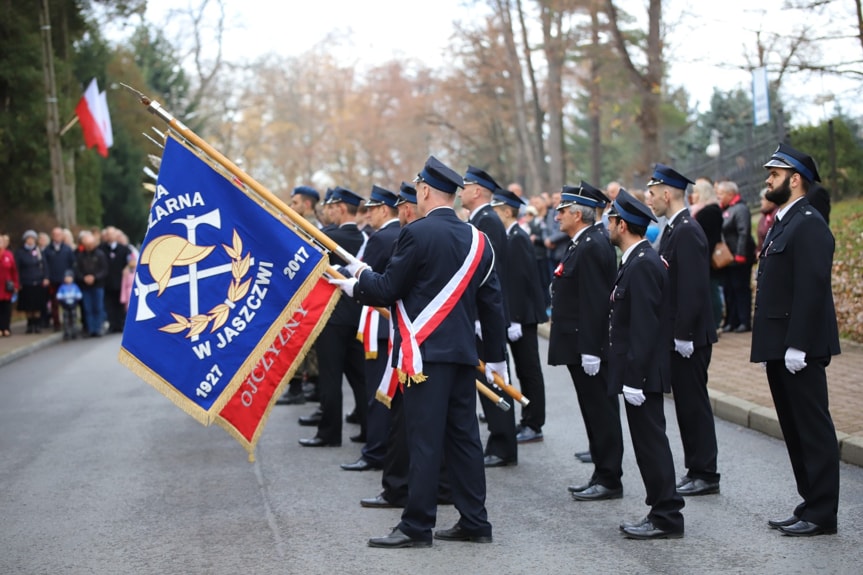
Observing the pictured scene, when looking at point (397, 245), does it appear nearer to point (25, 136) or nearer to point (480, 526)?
point (480, 526)

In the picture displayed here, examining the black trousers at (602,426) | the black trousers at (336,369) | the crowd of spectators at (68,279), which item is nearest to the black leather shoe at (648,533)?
the black trousers at (602,426)

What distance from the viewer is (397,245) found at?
6547mm

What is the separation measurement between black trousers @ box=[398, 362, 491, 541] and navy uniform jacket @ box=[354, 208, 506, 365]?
13 cm

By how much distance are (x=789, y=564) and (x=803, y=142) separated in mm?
17698

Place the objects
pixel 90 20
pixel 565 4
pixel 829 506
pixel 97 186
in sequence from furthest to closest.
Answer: pixel 97 186, pixel 90 20, pixel 565 4, pixel 829 506

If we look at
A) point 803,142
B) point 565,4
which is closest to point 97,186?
point 565,4

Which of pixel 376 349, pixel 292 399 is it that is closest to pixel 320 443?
pixel 376 349

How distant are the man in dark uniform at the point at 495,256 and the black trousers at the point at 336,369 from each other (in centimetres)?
123

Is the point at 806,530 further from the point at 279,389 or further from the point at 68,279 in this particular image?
the point at 68,279

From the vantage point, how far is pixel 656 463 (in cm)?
650

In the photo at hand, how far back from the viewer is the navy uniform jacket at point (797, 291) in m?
6.38

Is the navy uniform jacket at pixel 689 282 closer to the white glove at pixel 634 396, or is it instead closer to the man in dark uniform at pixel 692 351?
the man in dark uniform at pixel 692 351

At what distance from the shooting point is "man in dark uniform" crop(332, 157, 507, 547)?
21.1 ft

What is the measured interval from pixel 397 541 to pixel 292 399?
21.1 feet
